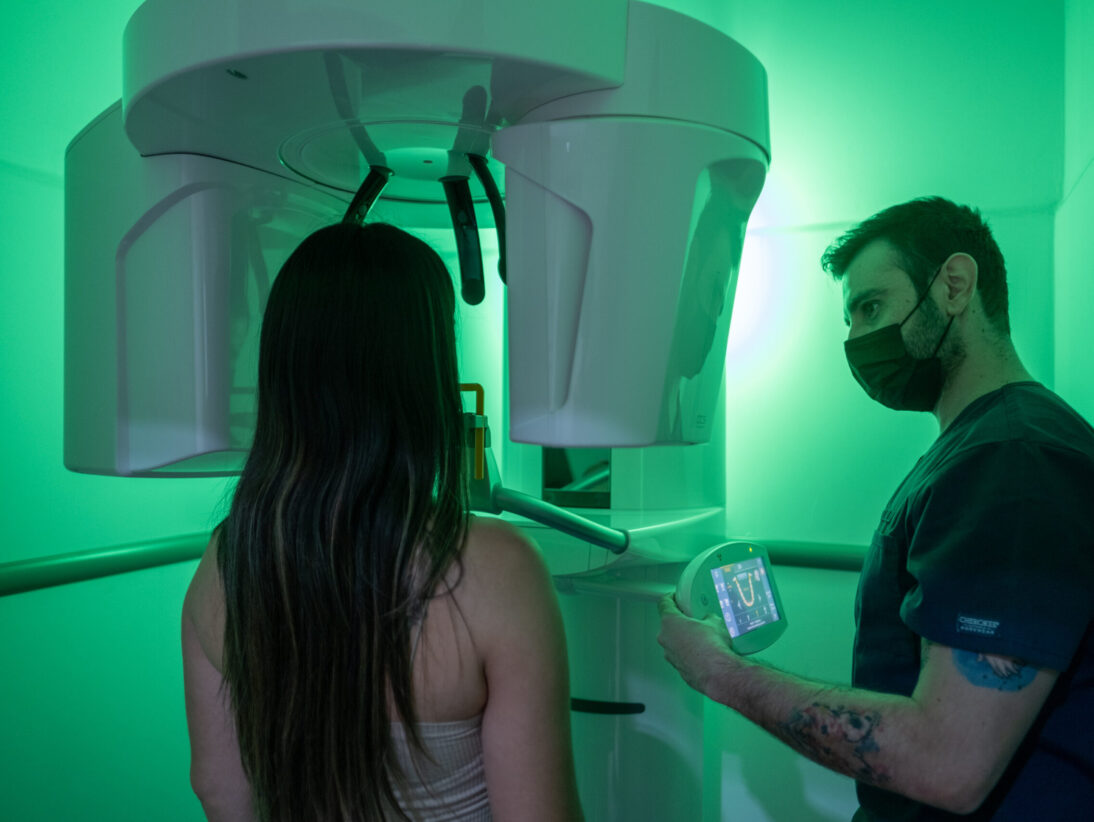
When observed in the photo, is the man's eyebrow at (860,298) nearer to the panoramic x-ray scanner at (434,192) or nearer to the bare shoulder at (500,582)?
the panoramic x-ray scanner at (434,192)

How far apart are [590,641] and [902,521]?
632 mm

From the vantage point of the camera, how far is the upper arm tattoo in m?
0.75

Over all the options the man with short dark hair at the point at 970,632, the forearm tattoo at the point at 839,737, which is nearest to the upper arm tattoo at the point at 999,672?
the man with short dark hair at the point at 970,632

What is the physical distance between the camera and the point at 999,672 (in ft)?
2.47

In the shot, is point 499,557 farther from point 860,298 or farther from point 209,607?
point 860,298

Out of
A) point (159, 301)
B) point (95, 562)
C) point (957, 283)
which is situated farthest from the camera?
point (95, 562)

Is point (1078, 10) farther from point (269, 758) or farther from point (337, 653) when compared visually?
point (269, 758)

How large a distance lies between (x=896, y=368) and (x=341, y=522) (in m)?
0.78

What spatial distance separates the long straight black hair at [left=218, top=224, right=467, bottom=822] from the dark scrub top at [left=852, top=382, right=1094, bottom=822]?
49 cm

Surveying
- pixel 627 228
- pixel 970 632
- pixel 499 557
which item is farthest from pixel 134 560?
pixel 970 632

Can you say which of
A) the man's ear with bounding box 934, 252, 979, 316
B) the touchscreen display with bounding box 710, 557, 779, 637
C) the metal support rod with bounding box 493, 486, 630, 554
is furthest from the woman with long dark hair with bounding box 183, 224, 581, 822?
the man's ear with bounding box 934, 252, 979, 316

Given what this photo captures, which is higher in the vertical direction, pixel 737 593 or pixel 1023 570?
pixel 1023 570

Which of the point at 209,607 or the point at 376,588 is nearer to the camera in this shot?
the point at 376,588

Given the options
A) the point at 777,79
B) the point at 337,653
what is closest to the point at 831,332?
the point at 777,79
